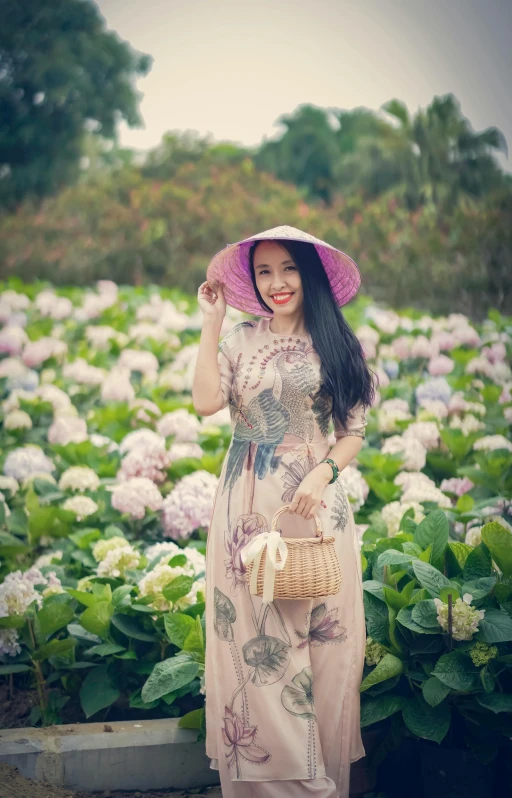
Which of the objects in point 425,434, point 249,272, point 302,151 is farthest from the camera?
point 302,151

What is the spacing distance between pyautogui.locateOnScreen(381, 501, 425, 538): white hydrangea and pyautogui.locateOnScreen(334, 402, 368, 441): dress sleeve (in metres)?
0.98

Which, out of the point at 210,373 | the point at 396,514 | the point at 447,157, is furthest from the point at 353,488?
the point at 447,157

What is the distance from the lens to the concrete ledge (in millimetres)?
2684

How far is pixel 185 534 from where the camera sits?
12.2 ft

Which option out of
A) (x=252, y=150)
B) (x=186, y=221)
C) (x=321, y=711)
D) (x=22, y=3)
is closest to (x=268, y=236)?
(x=321, y=711)

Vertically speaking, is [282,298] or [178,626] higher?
[282,298]

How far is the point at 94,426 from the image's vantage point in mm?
5016

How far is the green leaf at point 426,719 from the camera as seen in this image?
245 cm

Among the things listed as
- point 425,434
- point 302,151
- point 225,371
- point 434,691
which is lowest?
point 434,691

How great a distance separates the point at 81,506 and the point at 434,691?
6.02 feet

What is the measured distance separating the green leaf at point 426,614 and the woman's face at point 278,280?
0.89 metres

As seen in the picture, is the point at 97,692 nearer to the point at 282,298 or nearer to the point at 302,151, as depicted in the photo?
the point at 282,298

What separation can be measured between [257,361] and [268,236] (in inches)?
13.4

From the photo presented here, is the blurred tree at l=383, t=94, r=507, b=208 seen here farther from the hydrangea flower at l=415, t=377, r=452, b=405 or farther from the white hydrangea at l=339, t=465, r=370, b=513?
the white hydrangea at l=339, t=465, r=370, b=513
